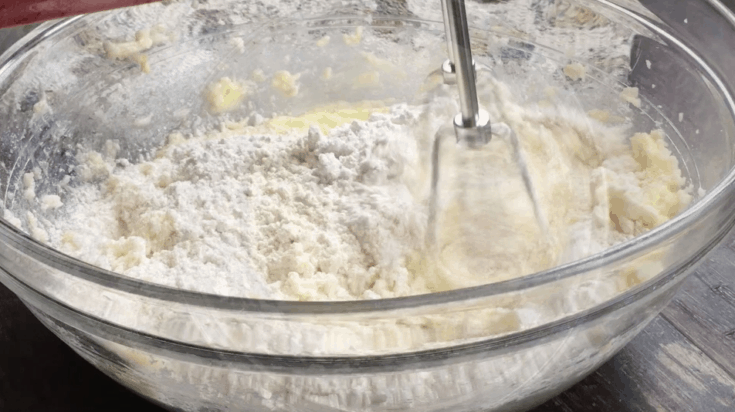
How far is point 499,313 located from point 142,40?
554 millimetres

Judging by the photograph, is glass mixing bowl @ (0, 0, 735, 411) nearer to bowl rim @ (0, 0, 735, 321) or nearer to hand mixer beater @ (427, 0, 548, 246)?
bowl rim @ (0, 0, 735, 321)

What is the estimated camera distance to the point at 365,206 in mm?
646

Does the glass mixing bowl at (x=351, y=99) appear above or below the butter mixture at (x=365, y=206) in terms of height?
above

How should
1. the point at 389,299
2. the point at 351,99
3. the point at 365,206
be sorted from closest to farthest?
the point at 389,299
the point at 365,206
the point at 351,99

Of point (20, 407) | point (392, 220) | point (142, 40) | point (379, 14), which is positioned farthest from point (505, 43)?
point (20, 407)

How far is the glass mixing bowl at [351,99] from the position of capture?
1.40ft

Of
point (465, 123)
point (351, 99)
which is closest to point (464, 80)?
point (465, 123)

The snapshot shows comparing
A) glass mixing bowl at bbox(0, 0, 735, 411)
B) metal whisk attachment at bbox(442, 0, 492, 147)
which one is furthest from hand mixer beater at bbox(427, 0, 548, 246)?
glass mixing bowl at bbox(0, 0, 735, 411)

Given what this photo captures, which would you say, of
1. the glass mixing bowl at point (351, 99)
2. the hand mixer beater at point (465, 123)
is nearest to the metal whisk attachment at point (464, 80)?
the hand mixer beater at point (465, 123)

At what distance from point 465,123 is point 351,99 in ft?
0.69

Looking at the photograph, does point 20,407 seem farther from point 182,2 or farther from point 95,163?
point 182,2

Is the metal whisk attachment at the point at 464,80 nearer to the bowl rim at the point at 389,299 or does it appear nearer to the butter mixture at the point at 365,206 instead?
the butter mixture at the point at 365,206

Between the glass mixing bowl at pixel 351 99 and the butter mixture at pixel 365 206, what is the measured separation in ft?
0.13

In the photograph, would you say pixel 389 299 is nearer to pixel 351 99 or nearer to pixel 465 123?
pixel 465 123
